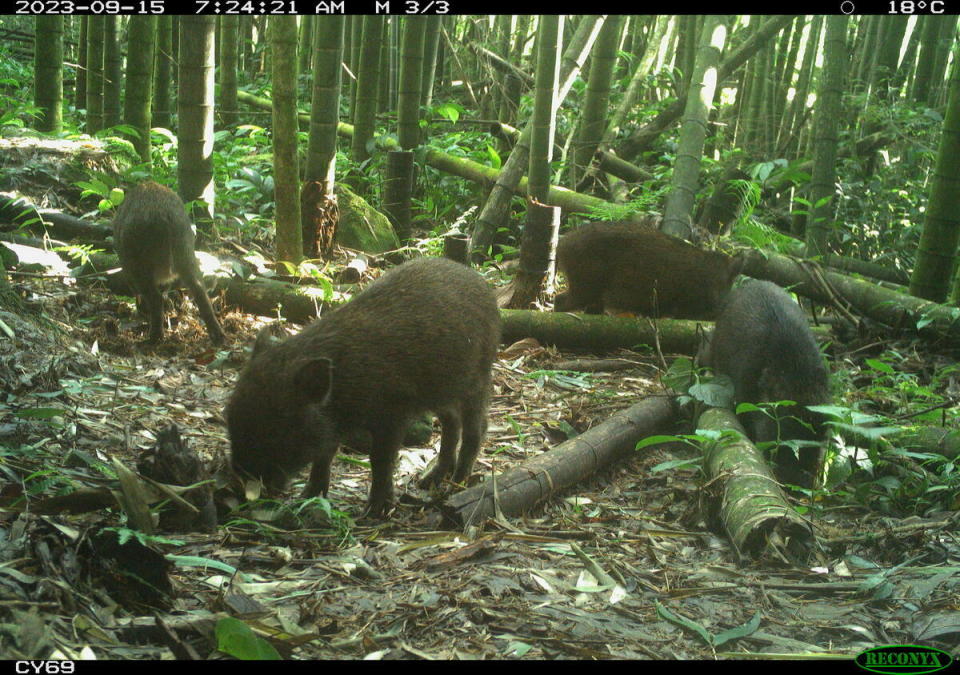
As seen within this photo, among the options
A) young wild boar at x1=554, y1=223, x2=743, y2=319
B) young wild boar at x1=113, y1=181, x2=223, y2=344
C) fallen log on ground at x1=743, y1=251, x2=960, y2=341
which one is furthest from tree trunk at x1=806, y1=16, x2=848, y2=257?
young wild boar at x1=113, y1=181, x2=223, y2=344

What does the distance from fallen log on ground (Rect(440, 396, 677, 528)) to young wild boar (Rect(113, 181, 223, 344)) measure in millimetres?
3325

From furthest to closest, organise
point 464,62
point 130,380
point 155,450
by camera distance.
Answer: point 464,62, point 130,380, point 155,450

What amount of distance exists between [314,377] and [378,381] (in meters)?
0.40

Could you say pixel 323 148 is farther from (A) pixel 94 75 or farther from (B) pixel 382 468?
(B) pixel 382 468

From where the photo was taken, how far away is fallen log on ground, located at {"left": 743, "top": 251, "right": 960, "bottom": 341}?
7.69 m

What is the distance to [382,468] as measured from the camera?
15.1ft

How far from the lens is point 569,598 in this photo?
3.61 m

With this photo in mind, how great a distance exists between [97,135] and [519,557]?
8.09 metres

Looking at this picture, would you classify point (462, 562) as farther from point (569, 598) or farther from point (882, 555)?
point (882, 555)

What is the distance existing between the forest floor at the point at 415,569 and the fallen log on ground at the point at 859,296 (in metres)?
3.31

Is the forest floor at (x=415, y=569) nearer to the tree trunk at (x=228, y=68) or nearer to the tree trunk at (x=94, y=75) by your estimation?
the tree trunk at (x=94, y=75)

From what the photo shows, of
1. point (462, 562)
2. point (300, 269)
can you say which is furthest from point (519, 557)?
point (300, 269)

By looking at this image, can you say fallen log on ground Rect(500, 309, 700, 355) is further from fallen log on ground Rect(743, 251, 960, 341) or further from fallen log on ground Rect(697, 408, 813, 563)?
fallen log on ground Rect(697, 408, 813, 563)

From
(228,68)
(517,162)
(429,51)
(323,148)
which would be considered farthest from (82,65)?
(517,162)
